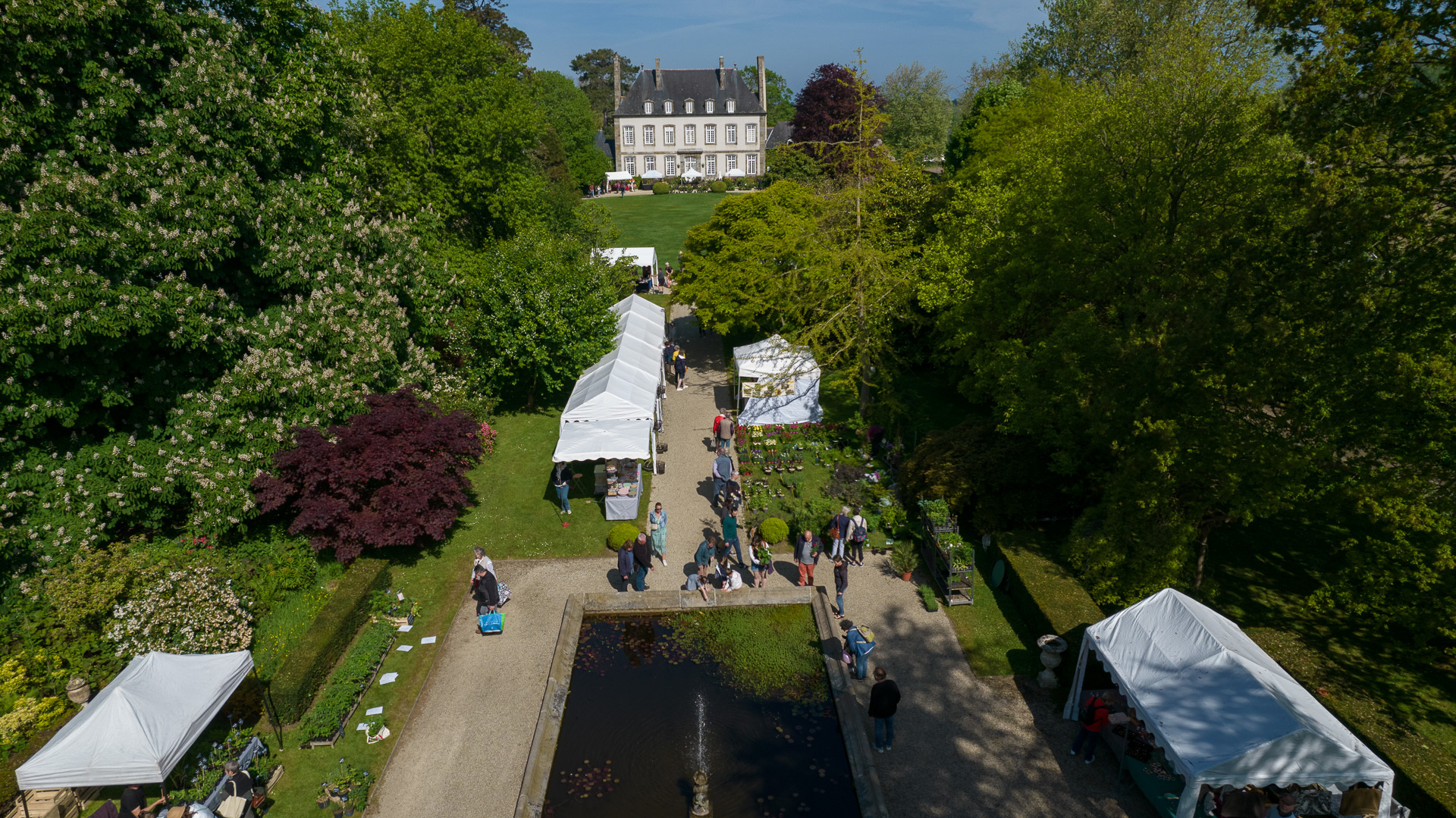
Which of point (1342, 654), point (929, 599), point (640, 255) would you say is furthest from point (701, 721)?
point (640, 255)

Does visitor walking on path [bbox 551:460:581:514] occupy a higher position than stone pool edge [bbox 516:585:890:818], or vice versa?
visitor walking on path [bbox 551:460:581:514]

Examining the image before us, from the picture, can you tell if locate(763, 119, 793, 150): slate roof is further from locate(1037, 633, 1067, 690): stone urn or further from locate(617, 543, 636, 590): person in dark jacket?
locate(1037, 633, 1067, 690): stone urn

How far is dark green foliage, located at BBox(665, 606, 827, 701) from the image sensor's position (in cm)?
1274

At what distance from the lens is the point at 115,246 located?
12.8 metres

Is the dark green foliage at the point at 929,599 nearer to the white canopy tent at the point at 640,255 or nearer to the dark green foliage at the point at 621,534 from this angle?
the dark green foliage at the point at 621,534

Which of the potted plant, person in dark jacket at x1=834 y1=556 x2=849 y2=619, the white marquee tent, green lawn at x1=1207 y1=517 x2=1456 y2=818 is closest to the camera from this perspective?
green lawn at x1=1207 y1=517 x2=1456 y2=818

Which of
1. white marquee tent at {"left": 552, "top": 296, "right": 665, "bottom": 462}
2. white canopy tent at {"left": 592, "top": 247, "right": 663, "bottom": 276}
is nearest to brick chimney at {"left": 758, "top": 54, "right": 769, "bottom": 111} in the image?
white canopy tent at {"left": 592, "top": 247, "right": 663, "bottom": 276}

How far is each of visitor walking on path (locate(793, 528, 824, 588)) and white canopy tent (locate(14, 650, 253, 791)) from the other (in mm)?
9532

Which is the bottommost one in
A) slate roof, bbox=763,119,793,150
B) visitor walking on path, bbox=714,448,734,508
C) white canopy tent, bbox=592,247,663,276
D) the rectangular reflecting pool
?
the rectangular reflecting pool

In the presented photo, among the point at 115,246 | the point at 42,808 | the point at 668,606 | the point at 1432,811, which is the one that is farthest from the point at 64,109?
the point at 1432,811

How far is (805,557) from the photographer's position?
1488 centimetres

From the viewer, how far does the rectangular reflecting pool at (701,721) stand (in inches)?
414

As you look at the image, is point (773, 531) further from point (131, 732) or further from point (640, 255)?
point (640, 255)

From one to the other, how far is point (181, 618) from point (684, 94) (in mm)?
75651
